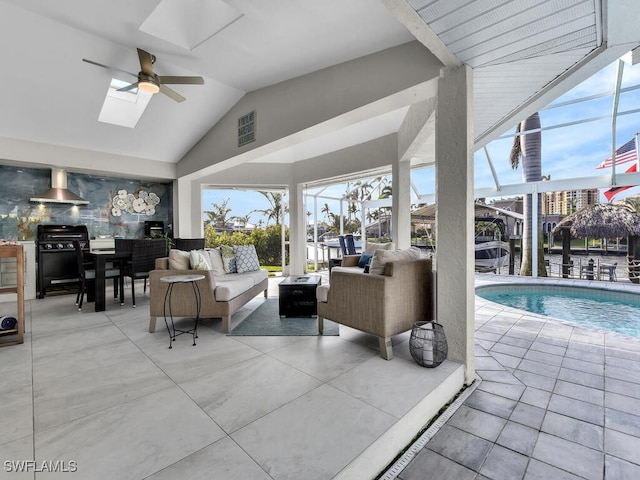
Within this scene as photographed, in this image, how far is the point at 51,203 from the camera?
579 centimetres

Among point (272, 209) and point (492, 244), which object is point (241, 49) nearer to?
point (272, 209)

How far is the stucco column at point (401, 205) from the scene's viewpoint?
221 inches

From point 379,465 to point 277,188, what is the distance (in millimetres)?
6975

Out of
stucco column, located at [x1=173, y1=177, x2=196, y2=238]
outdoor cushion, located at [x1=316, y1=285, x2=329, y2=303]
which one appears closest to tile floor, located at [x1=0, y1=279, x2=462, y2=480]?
outdoor cushion, located at [x1=316, y1=285, x2=329, y2=303]

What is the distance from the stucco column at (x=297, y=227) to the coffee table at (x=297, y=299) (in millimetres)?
3680

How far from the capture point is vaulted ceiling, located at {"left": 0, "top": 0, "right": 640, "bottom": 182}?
1.93 m

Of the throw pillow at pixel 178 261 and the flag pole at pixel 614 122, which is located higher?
the flag pole at pixel 614 122

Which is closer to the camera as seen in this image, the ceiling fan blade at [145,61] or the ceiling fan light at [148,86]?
the ceiling fan blade at [145,61]

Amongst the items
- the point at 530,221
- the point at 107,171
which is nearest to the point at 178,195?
the point at 107,171

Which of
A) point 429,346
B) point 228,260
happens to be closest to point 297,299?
point 228,260

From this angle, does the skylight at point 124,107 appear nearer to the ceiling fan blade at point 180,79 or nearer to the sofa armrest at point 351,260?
the ceiling fan blade at point 180,79

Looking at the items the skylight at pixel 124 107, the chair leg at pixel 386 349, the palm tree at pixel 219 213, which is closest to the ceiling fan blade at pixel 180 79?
the skylight at pixel 124 107

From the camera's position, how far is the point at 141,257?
460cm

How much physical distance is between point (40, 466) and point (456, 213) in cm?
300
